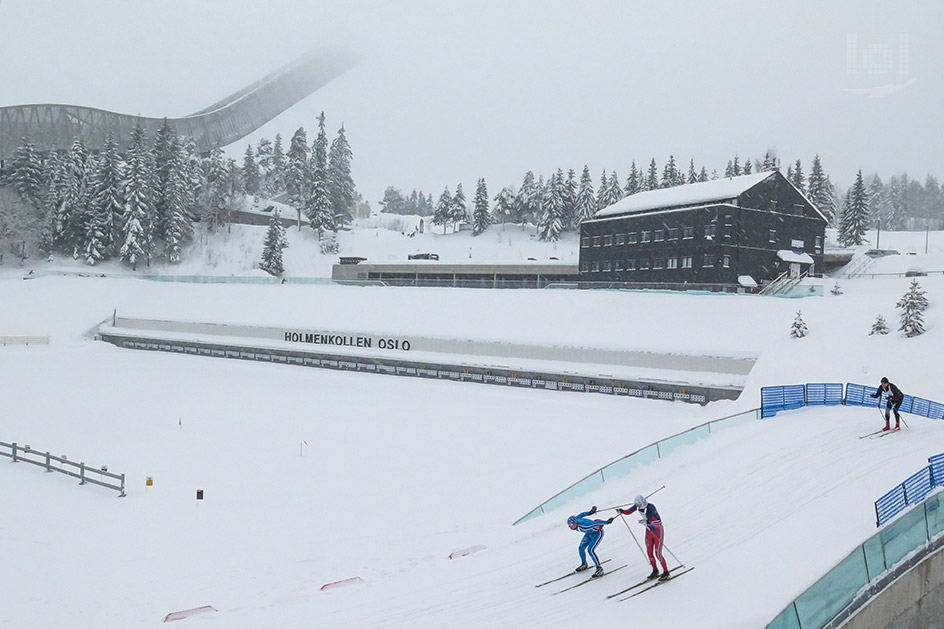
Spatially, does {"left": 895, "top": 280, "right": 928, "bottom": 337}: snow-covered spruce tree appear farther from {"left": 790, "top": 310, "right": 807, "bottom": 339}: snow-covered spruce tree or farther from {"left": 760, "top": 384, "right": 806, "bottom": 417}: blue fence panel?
{"left": 760, "top": 384, "right": 806, "bottom": 417}: blue fence panel

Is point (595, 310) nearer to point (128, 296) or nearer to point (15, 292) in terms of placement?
point (128, 296)

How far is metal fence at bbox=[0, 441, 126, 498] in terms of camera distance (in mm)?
17844

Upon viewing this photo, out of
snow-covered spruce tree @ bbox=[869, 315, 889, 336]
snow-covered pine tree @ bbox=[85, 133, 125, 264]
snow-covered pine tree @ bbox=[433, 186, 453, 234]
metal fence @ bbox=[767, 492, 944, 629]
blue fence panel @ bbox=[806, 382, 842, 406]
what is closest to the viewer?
metal fence @ bbox=[767, 492, 944, 629]

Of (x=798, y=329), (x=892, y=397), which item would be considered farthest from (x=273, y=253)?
(x=892, y=397)

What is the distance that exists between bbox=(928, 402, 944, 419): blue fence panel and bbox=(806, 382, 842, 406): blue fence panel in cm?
261

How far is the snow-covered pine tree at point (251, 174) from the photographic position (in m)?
99.7

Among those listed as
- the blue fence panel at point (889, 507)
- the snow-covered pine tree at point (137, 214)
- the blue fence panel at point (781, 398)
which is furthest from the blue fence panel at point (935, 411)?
the snow-covered pine tree at point (137, 214)

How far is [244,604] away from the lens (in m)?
11.9

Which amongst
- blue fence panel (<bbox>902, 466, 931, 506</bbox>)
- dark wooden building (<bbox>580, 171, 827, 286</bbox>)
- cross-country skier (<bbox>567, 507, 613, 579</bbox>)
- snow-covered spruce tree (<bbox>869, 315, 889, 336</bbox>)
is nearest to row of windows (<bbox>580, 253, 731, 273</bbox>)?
dark wooden building (<bbox>580, 171, 827, 286</bbox>)

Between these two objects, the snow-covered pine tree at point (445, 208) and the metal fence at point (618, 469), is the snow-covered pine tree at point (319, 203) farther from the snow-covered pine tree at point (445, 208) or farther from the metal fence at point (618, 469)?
the metal fence at point (618, 469)

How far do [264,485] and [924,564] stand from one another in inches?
624

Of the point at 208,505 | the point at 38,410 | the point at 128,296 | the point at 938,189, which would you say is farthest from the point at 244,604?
the point at 938,189

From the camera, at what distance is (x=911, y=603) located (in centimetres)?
1074

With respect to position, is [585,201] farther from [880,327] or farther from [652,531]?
[652,531]
